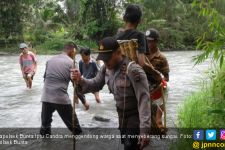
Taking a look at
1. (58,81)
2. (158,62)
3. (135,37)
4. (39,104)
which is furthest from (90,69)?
(135,37)

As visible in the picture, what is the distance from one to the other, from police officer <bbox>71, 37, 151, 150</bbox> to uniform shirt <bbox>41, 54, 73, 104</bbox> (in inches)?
102

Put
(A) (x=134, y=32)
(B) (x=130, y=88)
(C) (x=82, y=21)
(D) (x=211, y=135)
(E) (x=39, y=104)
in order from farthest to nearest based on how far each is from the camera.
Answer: (C) (x=82, y=21), (E) (x=39, y=104), (D) (x=211, y=135), (A) (x=134, y=32), (B) (x=130, y=88)

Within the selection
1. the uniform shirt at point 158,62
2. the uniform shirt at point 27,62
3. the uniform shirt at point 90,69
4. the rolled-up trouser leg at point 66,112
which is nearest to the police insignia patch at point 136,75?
the uniform shirt at point 158,62

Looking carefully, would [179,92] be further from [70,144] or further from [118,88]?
[118,88]

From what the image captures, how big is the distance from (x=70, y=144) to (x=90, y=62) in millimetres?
2777

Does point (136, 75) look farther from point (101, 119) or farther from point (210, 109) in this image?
point (101, 119)

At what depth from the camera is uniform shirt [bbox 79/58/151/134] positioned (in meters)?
4.17

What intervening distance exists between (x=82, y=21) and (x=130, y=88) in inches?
1284

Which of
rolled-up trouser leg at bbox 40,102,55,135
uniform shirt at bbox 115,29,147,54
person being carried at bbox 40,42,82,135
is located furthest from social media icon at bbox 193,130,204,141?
rolled-up trouser leg at bbox 40,102,55,135

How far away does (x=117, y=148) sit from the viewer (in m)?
7.20

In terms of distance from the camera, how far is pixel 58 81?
7.26 m

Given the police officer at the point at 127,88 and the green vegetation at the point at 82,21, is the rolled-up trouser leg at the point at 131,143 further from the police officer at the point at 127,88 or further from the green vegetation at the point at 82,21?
the green vegetation at the point at 82,21

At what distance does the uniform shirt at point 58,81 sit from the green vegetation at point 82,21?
26.9 metres

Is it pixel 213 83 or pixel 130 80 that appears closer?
pixel 130 80
